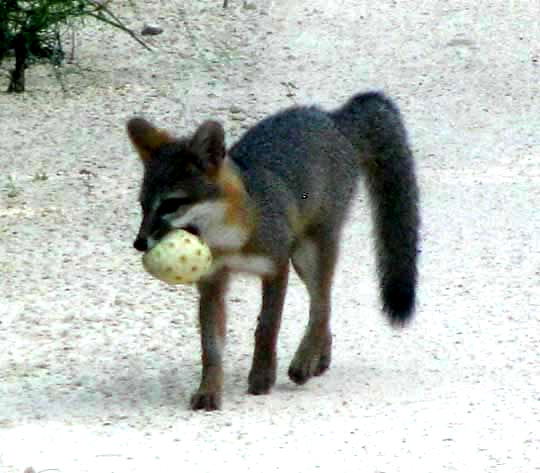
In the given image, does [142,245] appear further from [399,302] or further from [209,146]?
[399,302]

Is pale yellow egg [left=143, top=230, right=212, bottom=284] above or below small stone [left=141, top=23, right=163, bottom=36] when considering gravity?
above

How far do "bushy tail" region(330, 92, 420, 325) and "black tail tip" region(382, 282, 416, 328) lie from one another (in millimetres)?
79

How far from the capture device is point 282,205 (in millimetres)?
6262

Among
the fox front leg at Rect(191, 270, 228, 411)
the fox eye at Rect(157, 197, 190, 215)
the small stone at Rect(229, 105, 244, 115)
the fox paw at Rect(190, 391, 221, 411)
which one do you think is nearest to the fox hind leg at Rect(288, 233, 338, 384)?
the fox front leg at Rect(191, 270, 228, 411)

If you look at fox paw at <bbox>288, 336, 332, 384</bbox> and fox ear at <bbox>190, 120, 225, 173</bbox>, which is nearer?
fox ear at <bbox>190, 120, 225, 173</bbox>


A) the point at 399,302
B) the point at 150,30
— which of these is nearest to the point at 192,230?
the point at 399,302

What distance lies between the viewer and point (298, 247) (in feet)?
21.4

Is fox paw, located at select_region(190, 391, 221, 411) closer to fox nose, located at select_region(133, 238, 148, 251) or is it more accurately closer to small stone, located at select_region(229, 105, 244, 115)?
fox nose, located at select_region(133, 238, 148, 251)

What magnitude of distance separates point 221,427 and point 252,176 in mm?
1077

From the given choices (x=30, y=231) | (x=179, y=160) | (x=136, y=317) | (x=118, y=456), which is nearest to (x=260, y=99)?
(x=30, y=231)

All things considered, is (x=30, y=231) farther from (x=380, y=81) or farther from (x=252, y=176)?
(x=380, y=81)

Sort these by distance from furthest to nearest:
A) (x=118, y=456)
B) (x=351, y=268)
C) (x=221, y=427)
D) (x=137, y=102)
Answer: (x=137, y=102)
(x=351, y=268)
(x=221, y=427)
(x=118, y=456)

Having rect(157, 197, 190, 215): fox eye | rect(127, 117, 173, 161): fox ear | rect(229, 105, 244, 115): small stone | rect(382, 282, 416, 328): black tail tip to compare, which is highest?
rect(127, 117, 173, 161): fox ear

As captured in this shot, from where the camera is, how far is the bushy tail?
6742 mm
